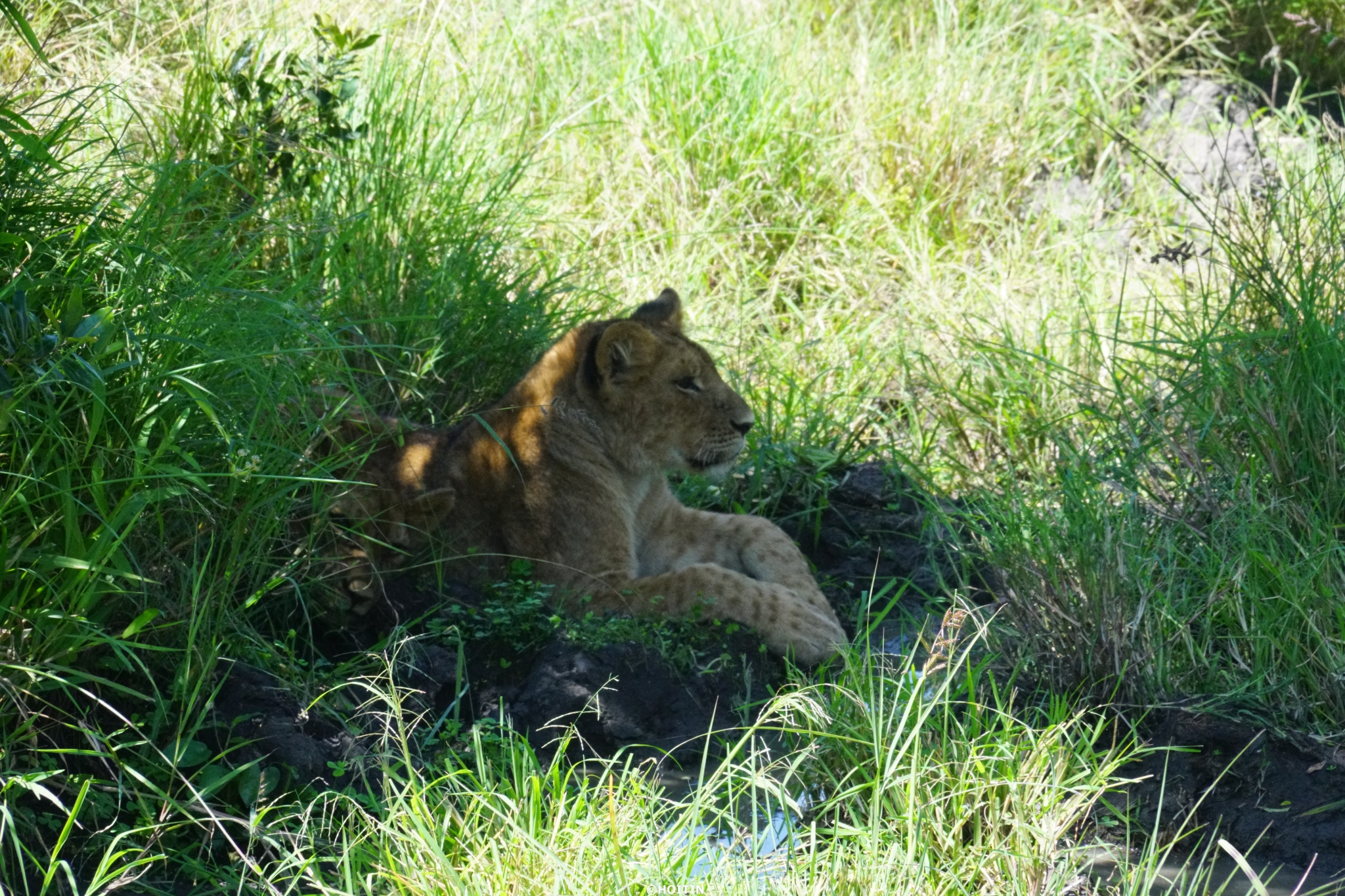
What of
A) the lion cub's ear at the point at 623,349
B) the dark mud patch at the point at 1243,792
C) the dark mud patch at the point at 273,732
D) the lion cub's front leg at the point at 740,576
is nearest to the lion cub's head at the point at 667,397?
the lion cub's ear at the point at 623,349

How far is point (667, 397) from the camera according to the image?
5.43m

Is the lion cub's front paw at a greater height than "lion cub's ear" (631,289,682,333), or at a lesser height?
lesser

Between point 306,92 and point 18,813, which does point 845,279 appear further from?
point 18,813

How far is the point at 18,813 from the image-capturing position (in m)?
3.45

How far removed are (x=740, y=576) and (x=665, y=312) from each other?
119cm

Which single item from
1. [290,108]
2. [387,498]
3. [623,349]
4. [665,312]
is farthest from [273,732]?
[290,108]

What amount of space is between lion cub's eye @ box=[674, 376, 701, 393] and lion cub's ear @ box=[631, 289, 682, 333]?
0.77 ft

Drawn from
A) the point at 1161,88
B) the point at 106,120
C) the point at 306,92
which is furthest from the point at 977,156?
the point at 106,120

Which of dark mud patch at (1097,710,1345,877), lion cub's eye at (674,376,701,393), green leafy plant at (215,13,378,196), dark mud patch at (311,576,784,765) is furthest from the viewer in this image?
green leafy plant at (215,13,378,196)

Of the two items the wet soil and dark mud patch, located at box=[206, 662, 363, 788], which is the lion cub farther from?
dark mud patch, located at box=[206, 662, 363, 788]

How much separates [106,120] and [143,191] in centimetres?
242

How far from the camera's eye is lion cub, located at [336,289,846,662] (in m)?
5.07

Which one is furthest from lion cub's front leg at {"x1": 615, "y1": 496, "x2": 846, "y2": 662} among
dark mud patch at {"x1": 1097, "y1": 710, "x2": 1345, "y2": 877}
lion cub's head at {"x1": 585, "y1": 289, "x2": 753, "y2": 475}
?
dark mud patch at {"x1": 1097, "y1": 710, "x2": 1345, "y2": 877}

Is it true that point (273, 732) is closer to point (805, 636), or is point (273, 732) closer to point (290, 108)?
point (805, 636)
